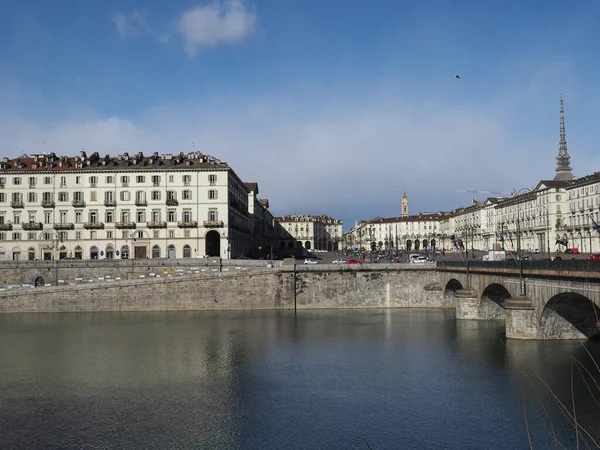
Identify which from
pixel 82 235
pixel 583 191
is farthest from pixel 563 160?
pixel 82 235

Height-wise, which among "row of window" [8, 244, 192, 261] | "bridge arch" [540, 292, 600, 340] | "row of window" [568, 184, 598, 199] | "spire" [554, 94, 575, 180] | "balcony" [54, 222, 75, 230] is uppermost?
"spire" [554, 94, 575, 180]

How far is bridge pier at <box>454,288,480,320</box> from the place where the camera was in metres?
58.2

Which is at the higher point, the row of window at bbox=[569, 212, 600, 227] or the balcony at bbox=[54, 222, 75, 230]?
the row of window at bbox=[569, 212, 600, 227]

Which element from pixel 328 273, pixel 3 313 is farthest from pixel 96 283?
pixel 328 273

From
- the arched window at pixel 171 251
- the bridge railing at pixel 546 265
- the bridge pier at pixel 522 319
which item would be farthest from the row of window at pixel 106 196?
the bridge pier at pixel 522 319

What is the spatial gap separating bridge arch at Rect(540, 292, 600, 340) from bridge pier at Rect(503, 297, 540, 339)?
0.63m

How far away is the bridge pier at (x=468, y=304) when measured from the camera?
58250mm

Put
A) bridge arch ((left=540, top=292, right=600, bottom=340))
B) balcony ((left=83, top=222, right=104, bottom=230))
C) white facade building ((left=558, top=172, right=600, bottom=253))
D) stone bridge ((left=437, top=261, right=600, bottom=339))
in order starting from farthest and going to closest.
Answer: white facade building ((left=558, top=172, right=600, bottom=253))
balcony ((left=83, top=222, right=104, bottom=230))
bridge arch ((left=540, top=292, right=600, bottom=340))
stone bridge ((left=437, top=261, right=600, bottom=339))

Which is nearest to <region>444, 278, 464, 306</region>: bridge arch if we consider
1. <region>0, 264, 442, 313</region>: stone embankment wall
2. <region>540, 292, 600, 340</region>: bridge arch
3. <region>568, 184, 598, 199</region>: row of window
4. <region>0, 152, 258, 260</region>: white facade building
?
<region>0, 264, 442, 313</region>: stone embankment wall

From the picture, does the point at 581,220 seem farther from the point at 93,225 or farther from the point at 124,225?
the point at 93,225

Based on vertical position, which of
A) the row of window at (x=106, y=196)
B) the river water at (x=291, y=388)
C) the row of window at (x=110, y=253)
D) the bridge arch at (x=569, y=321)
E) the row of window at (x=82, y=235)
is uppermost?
the row of window at (x=106, y=196)

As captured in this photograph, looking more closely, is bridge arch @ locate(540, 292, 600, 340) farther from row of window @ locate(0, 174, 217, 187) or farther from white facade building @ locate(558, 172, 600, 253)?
white facade building @ locate(558, 172, 600, 253)

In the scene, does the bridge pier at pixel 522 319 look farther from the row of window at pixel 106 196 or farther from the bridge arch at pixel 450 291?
the row of window at pixel 106 196

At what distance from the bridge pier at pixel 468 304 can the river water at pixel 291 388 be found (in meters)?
1.87
